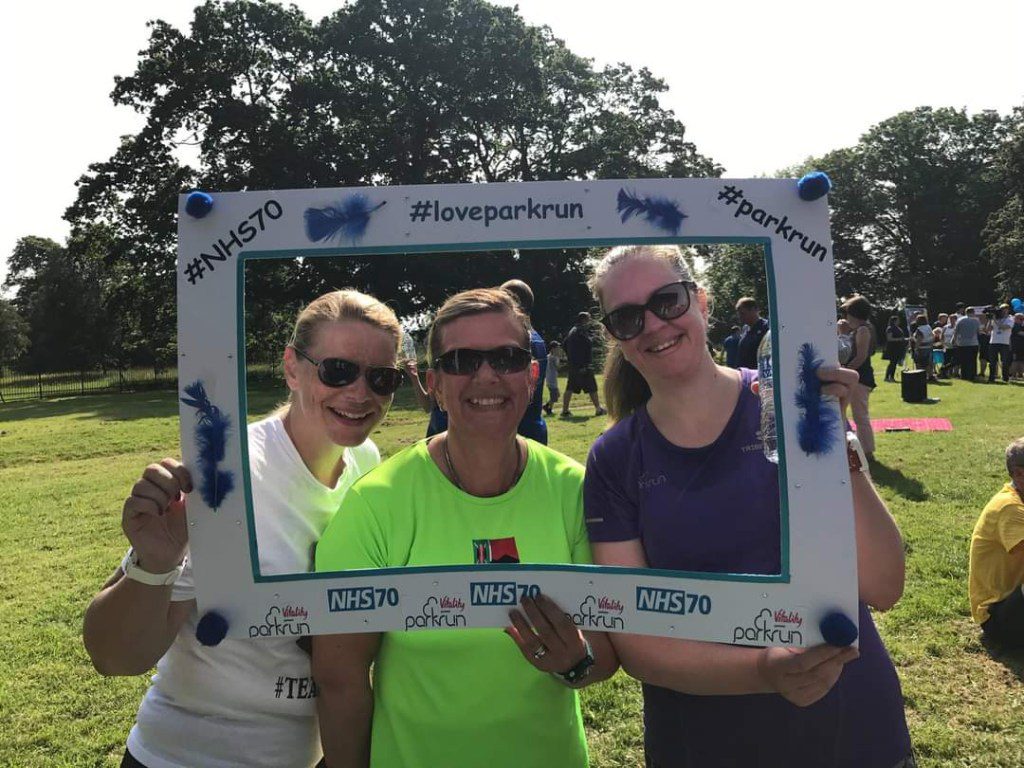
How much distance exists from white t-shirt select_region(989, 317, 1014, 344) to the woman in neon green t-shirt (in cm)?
2161

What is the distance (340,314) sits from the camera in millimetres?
2072

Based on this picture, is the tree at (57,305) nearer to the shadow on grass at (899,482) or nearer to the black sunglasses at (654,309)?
the shadow on grass at (899,482)

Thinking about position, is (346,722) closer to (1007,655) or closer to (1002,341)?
(1007,655)

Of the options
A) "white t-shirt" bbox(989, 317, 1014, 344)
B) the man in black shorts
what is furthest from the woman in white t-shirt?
"white t-shirt" bbox(989, 317, 1014, 344)

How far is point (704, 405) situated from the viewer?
1952 mm

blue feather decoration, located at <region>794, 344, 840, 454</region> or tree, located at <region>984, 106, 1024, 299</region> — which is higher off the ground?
tree, located at <region>984, 106, 1024, 299</region>

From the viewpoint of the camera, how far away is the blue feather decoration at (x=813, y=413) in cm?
176

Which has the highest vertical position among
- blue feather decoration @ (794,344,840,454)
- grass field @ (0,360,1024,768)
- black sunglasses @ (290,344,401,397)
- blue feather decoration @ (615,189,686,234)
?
blue feather decoration @ (615,189,686,234)

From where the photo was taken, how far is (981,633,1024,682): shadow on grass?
14.9 feet


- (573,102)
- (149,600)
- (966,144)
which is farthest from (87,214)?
(966,144)

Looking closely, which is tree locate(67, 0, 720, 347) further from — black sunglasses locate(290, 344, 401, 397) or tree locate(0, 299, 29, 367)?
tree locate(0, 299, 29, 367)

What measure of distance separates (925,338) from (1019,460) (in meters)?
16.7

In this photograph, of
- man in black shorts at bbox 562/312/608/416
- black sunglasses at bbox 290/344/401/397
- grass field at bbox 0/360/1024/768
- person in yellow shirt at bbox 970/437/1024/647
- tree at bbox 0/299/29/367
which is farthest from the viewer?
tree at bbox 0/299/29/367

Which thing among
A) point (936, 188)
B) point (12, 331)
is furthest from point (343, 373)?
point (12, 331)
